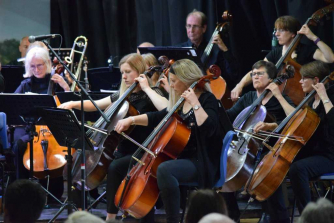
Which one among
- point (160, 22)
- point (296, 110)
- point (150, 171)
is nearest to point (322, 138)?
point (296, 110)

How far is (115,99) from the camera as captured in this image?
15.6ft

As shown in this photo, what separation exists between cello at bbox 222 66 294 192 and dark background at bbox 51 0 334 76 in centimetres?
147

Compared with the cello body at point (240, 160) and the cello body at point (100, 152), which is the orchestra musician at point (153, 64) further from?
the cello body at point (240, 160)

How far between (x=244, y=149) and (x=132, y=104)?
0.93 m

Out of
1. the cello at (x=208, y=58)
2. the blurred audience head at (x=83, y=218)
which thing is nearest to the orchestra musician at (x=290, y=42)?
the cello at (x=208, y=58)

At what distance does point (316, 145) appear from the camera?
175 inches

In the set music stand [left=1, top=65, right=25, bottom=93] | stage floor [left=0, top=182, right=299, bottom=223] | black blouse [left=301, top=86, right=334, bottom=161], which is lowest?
stage floor [left=0, top=182, right=299, bottom=223]

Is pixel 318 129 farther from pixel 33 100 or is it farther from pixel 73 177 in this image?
pixel 33 100

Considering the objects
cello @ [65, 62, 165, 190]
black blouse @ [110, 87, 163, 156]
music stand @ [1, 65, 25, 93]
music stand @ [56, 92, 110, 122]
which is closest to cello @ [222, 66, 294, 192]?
black blouse @ [110, 87, 163, 156]

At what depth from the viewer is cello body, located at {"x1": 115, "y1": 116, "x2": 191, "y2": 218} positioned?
13.2ft

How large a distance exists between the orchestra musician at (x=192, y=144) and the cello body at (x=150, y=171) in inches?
3.1

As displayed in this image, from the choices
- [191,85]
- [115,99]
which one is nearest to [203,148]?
[191,85]

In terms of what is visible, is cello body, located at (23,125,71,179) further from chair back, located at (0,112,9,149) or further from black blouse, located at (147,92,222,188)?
black blouse, located at (147,92,222,188)

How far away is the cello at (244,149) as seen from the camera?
172 inches
